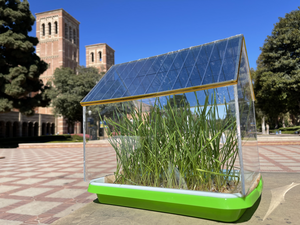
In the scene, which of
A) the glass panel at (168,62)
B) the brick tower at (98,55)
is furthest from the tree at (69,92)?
the brick tower at (98,55)

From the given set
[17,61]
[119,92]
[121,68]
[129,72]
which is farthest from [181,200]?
[17,61]

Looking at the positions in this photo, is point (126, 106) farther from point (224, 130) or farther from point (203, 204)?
point (203, 204)

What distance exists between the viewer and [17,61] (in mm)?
15570

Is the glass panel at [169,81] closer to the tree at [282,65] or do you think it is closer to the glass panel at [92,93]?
the glass panel at [92,93]

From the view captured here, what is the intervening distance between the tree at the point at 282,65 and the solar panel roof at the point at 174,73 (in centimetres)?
1564

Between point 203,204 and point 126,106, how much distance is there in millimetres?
1432

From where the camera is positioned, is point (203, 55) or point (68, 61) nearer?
point (203, 55)

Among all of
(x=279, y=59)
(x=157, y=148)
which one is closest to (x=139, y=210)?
(x=157, y=148)

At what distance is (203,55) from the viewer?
246 cm

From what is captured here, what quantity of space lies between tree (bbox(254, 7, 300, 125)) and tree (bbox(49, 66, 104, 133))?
17.5 m

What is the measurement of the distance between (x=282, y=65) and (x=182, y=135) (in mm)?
17423

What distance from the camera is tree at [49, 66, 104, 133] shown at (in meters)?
22.4

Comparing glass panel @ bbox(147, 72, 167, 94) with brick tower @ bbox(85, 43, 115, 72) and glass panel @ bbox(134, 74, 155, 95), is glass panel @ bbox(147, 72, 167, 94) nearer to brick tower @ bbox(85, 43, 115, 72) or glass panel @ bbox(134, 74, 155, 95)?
glass panel @ bbox(134, 74, 155, 95)

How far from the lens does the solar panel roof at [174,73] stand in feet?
6.82
